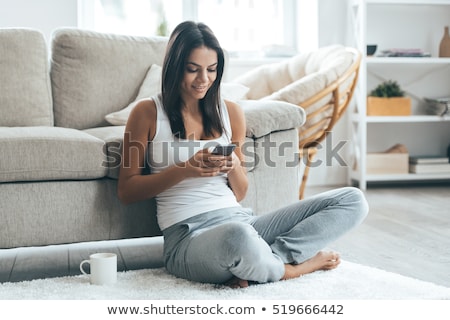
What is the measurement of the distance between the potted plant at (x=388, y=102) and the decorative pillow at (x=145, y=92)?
6.62 ft

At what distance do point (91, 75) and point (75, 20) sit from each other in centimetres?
151

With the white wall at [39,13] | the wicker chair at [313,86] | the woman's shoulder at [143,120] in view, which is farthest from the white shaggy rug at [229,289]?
the white wall at [39,13]

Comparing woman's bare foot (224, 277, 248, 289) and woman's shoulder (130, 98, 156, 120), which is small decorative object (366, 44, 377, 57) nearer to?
woman's shoulder (130, 98, 156, 120)

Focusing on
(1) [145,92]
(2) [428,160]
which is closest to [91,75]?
(1) [145,92]

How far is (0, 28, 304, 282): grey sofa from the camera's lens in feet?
7.15

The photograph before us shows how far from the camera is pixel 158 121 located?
2.09m

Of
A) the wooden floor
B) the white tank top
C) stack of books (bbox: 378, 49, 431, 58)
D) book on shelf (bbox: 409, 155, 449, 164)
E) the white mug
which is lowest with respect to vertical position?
the wooden floor

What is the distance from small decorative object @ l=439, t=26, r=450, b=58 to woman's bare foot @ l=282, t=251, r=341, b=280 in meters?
3.01

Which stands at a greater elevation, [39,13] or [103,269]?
[39,13]

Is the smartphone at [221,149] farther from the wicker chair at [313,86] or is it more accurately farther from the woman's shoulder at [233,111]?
the wicker chair at [313,86]

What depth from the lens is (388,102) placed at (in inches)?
181

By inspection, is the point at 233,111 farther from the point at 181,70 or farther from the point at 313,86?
the point at 313,86

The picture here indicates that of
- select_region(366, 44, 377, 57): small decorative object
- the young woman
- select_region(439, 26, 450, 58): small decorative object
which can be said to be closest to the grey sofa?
the young woman

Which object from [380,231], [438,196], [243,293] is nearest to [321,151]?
[438,196]
